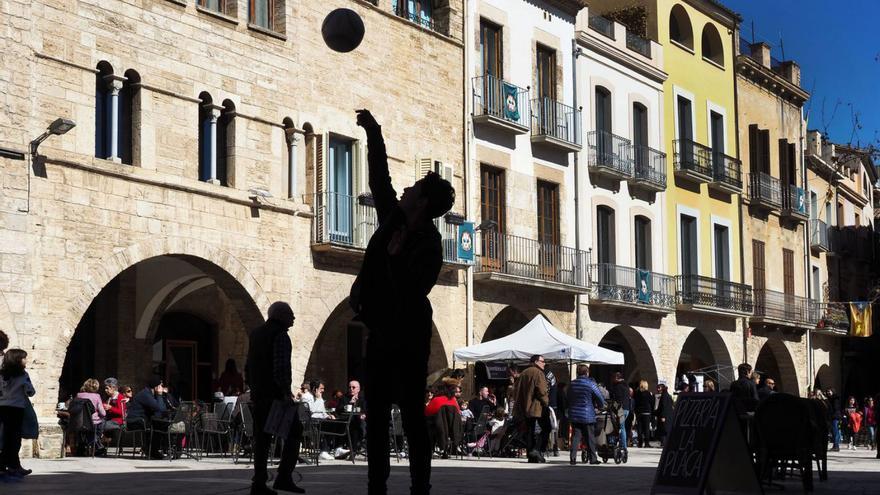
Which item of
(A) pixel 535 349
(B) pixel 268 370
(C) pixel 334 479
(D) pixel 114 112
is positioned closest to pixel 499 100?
(A) pixel 535 349

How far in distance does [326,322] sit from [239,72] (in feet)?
18.0

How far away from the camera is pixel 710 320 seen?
118ft

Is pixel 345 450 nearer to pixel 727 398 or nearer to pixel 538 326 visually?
pixel 538 326

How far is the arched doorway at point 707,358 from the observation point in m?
36.0

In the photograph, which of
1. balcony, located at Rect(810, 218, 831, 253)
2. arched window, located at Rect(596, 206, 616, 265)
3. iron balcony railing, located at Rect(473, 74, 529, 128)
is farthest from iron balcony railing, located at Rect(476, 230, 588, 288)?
balcony, located at Rect(810, 218, 831, 253)

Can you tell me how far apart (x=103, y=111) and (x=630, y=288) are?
52.0 feet

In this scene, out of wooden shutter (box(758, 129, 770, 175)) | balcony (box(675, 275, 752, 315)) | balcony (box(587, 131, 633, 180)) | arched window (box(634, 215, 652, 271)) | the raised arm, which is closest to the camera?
the raised arm

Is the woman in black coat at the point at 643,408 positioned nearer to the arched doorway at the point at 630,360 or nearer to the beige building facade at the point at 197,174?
the beige building facade at the point at 197,174

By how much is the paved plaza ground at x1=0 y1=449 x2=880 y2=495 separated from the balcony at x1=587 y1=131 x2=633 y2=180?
14.1m

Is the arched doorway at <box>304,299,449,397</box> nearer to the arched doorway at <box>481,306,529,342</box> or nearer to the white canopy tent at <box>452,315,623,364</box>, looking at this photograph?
the white canopy tent at <box>452,315,623,364</box>

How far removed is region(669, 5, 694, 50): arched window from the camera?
3666cm

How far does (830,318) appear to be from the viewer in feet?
141

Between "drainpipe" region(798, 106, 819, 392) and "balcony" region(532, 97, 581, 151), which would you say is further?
"drainpipe" region(798, 106, 819, 392)

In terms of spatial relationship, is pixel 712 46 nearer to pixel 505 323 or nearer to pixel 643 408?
pixel 505 323
